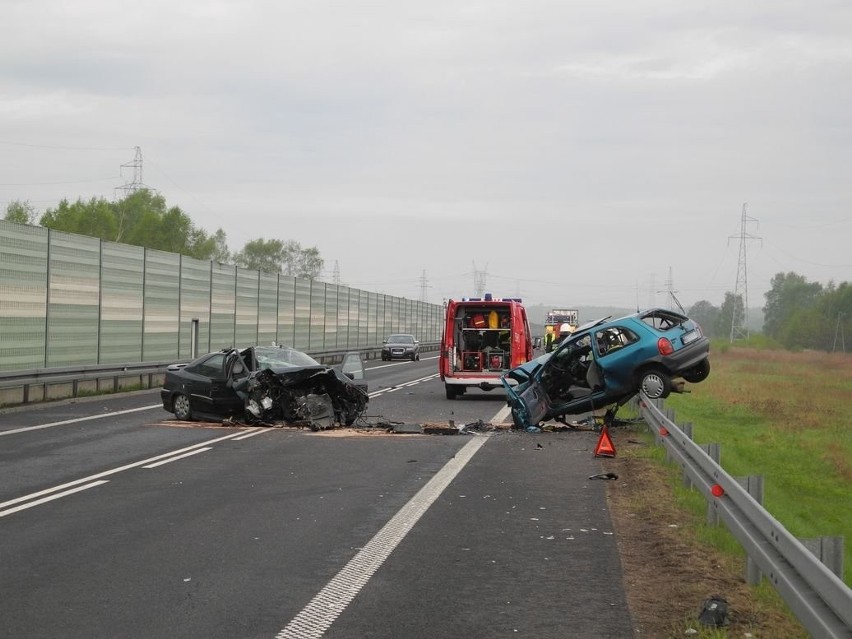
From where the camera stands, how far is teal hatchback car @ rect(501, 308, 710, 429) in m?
21.0

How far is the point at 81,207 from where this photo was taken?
119m

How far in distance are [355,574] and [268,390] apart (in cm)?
1297

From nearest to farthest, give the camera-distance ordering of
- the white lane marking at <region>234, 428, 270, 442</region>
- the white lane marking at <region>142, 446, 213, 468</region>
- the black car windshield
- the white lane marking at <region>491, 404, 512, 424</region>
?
the white lane marking at <region>142, 446, 213, 468</region> → the white lane marking at <region>234, 428, 270, 442</region> → the black car windshield → the white lane marking at <region>491, 404, 512, 424</region>

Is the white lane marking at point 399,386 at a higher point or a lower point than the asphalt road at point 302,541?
lower

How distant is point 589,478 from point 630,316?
7.92 metres

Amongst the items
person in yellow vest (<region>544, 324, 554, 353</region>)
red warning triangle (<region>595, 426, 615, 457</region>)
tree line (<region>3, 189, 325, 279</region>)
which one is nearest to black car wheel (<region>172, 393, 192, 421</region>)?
red warning triangle (<region>595, 426, 615, 457</region>)

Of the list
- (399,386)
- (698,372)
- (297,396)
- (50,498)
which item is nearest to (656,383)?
(698,372)

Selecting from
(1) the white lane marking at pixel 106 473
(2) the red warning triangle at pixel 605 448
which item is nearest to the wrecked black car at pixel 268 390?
(1) the white lane marking at pixel 106 473

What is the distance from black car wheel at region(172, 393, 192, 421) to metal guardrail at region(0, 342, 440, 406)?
5.10 metres

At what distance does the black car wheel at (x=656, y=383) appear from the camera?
20.8 meters

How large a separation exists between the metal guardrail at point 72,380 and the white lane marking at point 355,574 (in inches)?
622

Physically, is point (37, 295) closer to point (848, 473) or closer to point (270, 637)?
point (848, 473)

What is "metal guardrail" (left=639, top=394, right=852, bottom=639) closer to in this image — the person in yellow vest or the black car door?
the black car door

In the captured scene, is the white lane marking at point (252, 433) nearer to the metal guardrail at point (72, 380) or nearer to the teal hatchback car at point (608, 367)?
the teal hatchback car at point (608, 367)
